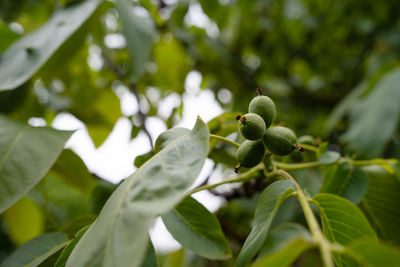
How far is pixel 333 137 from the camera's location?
2.20m

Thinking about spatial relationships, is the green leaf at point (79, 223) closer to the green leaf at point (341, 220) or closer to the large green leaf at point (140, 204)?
the large green leaf at point (140, 204)

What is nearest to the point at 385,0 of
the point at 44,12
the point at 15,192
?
the point at 44,12

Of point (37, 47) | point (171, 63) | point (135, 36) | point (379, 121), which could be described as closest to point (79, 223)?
point (37, 47)

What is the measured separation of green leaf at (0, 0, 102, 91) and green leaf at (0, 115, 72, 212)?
0.14 metres

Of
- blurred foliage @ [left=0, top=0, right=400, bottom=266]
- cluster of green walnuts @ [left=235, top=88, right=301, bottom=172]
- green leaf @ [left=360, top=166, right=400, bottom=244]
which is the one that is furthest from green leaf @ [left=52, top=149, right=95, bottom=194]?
green leaf @ [left=360, top=166, right=400, bottom=244]

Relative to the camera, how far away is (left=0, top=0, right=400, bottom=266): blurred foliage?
105cm

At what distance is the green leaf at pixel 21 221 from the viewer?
122 centimetres

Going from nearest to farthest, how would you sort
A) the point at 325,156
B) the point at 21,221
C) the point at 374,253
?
1. the point at 374,253
2. the point at 325,156
3. the point at 21,221

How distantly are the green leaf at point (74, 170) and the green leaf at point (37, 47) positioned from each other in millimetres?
258

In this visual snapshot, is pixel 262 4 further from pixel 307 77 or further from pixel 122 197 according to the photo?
pixel 122 197

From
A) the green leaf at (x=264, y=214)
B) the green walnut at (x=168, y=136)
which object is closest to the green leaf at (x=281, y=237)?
the green leaf at (x=264, y=214)

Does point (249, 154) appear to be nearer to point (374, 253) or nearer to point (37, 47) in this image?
point (374, 253)

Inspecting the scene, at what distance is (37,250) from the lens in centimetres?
71

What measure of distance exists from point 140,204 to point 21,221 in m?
1.00
